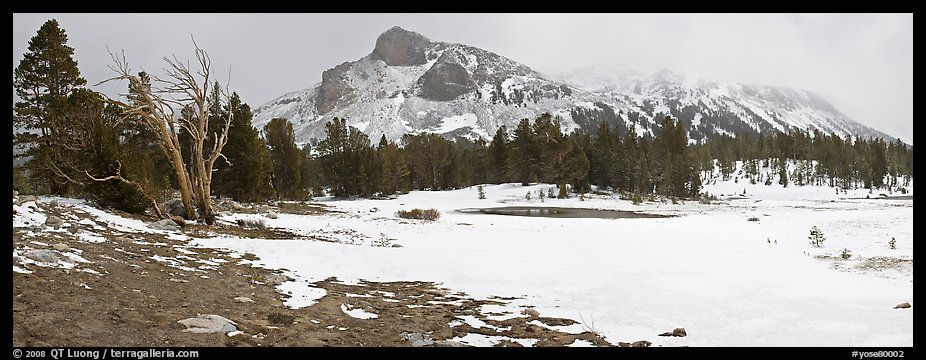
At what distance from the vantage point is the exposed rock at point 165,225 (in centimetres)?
1425

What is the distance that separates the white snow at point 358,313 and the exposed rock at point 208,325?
1.76 metres

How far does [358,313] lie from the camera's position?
757cm

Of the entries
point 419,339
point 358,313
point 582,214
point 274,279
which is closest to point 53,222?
point 274,279

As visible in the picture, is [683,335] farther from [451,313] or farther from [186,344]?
[186,344]

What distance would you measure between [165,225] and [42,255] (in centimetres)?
733

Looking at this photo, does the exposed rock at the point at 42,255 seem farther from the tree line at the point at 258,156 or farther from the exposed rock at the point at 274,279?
the tree line at the point at 258,156

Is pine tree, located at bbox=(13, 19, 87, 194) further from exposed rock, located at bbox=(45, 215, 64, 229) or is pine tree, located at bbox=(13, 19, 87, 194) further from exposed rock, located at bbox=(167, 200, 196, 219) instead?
exposed rock, located at bbox=(45, 215, 64, 229)

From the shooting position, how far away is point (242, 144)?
111 ft

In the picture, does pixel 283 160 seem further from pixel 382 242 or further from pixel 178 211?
pixel 382 242

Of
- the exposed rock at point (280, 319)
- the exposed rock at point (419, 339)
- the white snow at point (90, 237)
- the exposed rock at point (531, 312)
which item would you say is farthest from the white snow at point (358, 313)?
the white snow at point (90, 237)

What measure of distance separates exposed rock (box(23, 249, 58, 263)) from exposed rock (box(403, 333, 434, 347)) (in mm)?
5709
